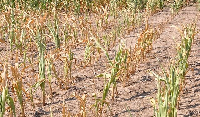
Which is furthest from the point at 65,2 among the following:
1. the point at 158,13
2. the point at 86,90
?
the point at 86,90

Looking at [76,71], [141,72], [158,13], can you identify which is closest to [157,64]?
[141,72]

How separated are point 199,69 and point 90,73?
3.44ft

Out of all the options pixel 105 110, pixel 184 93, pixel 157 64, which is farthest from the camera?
pixel 157 64

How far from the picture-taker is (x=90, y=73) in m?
2.69

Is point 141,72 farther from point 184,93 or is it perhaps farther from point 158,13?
point 158,13

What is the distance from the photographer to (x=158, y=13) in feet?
16.9

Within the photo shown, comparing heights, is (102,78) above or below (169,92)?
below

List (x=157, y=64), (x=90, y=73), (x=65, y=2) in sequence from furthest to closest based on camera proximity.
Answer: (x=65, y=2) → (x=157, y=64) → (x=90, y=73)

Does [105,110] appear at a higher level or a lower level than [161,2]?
lower

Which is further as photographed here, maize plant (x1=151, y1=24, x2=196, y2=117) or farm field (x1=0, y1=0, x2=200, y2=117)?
farm field (x1=0, y1=0, x2=200, y2=117)

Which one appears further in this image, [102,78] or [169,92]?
[102,78]

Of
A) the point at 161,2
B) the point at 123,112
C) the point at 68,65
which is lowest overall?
the point at 123,112

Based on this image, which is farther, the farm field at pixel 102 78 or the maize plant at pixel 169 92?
the farm field at pixel 102 78

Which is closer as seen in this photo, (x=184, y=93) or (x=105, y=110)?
(x=105, y=110)
